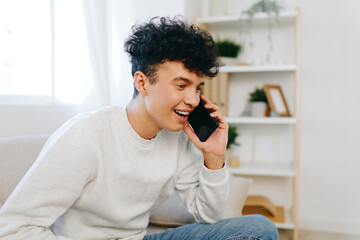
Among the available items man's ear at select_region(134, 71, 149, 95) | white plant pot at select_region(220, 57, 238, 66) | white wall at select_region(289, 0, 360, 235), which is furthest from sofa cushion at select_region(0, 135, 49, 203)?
white wall at select_region(289, 0, 360, 235)

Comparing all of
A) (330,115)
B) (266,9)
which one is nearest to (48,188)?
(266,9)

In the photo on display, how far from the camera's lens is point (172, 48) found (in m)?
1.05

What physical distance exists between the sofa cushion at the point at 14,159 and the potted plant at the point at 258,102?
1.59 meters

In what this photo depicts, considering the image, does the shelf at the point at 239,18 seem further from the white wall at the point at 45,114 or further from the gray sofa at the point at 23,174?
the gray sofa at the point at 23,174

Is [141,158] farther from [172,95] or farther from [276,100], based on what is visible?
[276,100]

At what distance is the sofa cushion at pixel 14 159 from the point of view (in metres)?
1.05

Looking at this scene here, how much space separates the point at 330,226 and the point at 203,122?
5.99 feet

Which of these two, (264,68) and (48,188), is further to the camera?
(264,68)

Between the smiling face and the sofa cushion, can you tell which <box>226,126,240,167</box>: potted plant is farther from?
the sofa cushion

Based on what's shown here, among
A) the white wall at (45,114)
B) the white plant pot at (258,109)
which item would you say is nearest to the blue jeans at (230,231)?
the white wall at (45,114)

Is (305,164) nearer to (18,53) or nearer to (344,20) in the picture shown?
(344,20)

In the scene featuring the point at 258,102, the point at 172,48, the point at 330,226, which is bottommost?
the point at 330,226

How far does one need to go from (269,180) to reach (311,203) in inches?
13.1

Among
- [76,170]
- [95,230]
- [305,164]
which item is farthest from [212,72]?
[305,164]
